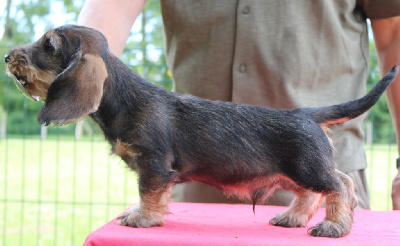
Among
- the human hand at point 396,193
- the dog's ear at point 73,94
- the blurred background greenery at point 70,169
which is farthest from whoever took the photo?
the blurred background greenery at point 70,169

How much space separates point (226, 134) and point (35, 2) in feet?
40.5

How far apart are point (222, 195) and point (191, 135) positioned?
4.27 ft

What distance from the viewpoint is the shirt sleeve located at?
2.96 meters

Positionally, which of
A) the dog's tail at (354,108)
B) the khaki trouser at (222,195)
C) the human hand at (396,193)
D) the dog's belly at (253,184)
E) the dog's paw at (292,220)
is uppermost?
the dog's tail at (354,108)

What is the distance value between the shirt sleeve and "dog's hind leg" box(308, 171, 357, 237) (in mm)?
1374

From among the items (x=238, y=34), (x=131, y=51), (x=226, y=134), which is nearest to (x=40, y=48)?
(x=226, y=134)

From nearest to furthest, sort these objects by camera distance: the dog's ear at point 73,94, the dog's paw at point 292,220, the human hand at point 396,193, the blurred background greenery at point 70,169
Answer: the dog's ear at point 73,94, the dog's paw at point 292,220, the human hand at point 396,193, the blurred background greenery at point 70,169

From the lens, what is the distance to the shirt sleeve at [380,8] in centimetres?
296

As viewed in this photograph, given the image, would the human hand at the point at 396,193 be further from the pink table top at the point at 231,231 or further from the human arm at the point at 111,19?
the human arm at the point at 111,19

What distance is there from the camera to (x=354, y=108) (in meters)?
2.06

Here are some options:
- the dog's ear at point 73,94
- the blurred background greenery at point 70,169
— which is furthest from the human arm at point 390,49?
the blurred background greenery at point 70,169

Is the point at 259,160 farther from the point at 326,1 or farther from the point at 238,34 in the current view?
the point at 326,1

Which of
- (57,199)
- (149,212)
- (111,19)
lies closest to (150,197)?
(149,212)

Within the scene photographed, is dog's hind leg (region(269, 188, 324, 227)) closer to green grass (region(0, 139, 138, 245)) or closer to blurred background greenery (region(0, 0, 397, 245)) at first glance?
blurred background greenery (region(0, 0, 397, 245))
